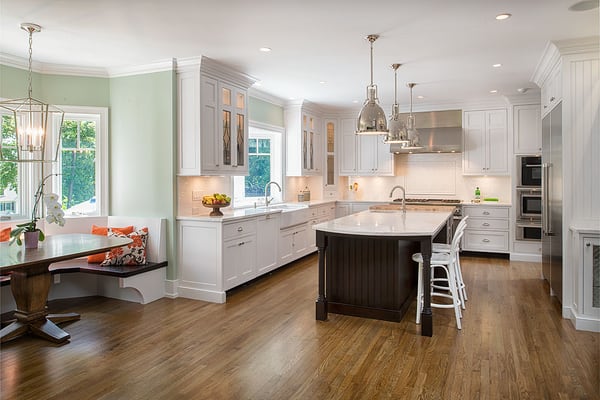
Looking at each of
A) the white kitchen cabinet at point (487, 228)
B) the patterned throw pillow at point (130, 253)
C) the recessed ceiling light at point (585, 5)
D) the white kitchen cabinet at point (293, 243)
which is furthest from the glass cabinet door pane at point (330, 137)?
the recessed ceiling light at point (585, 5)

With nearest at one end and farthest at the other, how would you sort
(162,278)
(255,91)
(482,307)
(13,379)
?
(13,379)
(482,307)
(162,278)
(255,91)

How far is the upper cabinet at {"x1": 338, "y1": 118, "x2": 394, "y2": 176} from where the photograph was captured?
26.0 ft

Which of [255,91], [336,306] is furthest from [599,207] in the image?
[255,91]

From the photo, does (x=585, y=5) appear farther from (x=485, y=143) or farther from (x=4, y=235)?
(x=4, y=235)

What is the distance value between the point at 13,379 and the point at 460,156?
23.0ft

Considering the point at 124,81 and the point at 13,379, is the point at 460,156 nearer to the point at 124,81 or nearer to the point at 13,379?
the point at 124,81

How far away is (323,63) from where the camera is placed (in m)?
4.88

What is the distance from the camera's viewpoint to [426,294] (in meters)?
3.69

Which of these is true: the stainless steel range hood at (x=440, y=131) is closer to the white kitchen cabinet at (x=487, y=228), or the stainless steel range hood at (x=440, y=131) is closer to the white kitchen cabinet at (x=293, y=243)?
the white kitchen cabinet at (x=487, y=228)

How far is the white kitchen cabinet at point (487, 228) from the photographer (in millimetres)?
6965

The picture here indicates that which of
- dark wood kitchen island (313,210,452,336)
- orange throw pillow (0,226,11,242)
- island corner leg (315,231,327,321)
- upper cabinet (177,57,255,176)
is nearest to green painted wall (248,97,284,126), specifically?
upper cabinet (177,57,255,176)

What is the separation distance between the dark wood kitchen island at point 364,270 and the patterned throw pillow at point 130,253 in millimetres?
2033

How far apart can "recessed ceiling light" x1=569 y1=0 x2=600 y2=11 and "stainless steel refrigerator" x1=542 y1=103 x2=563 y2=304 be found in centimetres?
117

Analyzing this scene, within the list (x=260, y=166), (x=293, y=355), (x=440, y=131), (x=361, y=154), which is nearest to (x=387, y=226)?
(x=293, y=355)
